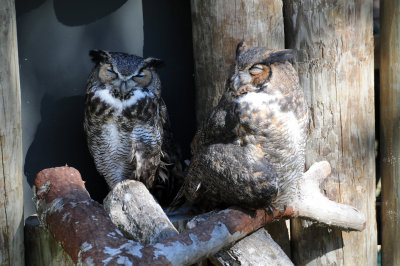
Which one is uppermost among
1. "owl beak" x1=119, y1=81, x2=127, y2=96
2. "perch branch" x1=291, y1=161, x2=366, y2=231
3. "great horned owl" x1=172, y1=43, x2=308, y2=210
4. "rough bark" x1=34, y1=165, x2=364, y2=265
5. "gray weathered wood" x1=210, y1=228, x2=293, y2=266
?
"owl beak" x1=119, y1=81, x2=127, y2=96

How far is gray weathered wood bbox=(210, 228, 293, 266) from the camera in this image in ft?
7.31

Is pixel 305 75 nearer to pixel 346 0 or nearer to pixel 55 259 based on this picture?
pixel 346 0

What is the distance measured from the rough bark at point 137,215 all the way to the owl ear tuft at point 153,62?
59cm

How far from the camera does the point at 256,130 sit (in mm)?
2199

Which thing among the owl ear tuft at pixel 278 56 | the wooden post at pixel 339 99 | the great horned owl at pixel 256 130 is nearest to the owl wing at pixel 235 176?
the great horned owl at pixel 256 130

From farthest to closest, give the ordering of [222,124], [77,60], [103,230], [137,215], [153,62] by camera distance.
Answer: [77,60] → [153,62] → [222,124] → [137,215] → [103,230]

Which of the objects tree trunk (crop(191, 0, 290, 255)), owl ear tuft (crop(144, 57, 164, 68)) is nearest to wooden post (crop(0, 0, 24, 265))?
owl ear tuft (crop(144, 57, 164, 68))

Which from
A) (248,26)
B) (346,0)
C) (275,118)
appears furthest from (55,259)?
(346,0)


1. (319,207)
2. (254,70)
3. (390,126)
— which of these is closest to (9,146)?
(254,70)

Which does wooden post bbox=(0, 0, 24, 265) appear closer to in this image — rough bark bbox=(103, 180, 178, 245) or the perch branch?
rough bark bbox=(103, 180, 178, 245)

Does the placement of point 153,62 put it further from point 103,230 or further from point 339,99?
point 103,230

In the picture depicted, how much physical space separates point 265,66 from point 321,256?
1.12 m

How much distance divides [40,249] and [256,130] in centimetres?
108

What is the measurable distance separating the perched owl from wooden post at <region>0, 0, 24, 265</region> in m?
0.41
